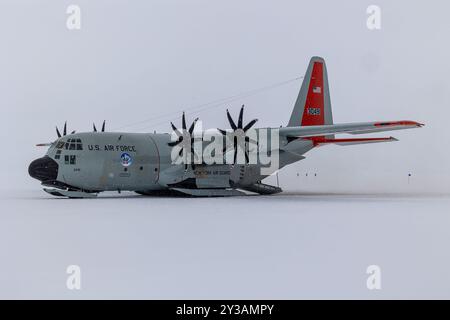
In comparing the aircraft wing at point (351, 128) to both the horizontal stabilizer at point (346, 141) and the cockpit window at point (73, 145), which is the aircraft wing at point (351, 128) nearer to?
the horizontal stabilizer at point (346, 141)

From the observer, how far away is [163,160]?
20406 mm

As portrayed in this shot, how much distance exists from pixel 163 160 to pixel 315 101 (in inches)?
290

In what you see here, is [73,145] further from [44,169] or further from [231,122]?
[231,122]

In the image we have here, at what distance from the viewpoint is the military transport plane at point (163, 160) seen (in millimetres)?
18812

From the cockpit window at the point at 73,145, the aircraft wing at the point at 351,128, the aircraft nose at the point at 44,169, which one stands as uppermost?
the aircraft wing at the point at 351,128

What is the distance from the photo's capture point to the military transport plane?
61.7ft

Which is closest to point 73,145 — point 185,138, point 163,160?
point 163,160

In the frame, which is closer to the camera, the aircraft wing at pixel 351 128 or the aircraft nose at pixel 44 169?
the aircraft wing at pixel 351 128

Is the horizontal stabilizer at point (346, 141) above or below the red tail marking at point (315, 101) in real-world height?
below

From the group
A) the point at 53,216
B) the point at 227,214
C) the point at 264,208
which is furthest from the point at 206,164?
the point at 53,216

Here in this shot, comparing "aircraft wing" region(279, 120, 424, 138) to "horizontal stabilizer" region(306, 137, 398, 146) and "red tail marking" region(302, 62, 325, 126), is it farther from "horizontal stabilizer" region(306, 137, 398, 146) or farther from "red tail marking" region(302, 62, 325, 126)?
"red tail marking" region(302, 62, 325, 126)

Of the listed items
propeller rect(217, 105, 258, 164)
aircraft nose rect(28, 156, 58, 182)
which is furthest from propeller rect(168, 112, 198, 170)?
aircraft nose rect(28, 156, 58, 182)

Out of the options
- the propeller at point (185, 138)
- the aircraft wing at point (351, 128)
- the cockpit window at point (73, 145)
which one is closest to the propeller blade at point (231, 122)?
the propeller at point (185, 138)

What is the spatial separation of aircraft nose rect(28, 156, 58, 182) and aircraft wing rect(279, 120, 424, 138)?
313 inches
